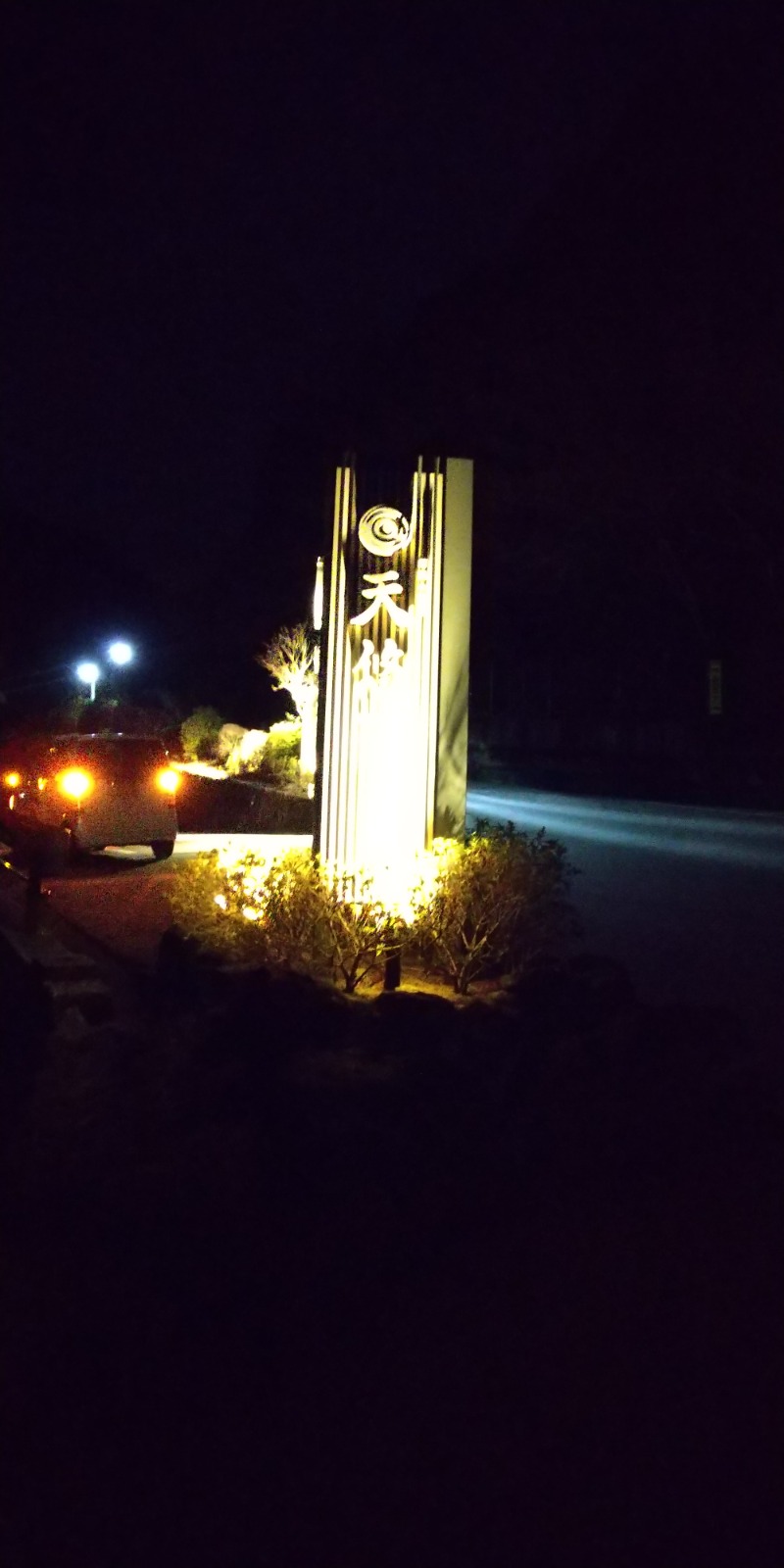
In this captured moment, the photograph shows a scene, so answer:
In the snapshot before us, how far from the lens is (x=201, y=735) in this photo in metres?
37.8

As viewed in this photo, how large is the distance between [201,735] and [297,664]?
707 centimetres

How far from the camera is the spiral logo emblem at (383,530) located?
38.0 feet

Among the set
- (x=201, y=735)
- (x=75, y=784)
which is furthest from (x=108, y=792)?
(x=201, y=735)

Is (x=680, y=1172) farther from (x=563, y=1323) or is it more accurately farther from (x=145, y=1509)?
(x=145, y=1509)

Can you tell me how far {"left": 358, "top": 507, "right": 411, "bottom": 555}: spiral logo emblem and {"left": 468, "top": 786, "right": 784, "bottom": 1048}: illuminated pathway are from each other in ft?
12.4

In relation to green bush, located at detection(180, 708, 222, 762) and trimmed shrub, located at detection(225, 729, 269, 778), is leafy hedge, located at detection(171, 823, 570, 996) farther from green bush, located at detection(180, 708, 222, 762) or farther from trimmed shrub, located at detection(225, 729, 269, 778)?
green bush, located at detection(180, 708, 222, 762)

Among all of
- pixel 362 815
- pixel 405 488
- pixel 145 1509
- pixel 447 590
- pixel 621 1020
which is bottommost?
pixel 145 1509

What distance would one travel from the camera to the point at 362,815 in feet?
38.5

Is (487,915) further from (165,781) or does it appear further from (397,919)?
(165,781)

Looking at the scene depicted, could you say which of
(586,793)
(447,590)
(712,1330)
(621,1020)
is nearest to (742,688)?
(586,793)

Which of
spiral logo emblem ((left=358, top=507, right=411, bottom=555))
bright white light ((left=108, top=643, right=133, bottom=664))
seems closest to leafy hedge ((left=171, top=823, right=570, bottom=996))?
spiral logo emblem ((left=358, top=507, right=411, bottom=555))

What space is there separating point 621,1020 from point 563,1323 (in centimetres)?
367

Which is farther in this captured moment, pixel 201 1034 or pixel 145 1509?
pixel 201 1034

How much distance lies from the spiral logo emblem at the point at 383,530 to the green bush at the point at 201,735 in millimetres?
25679
